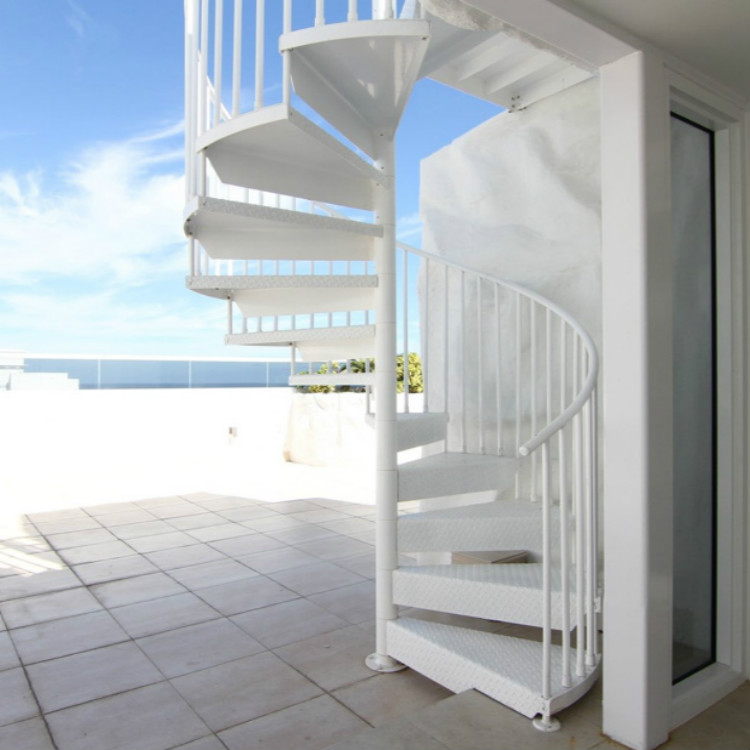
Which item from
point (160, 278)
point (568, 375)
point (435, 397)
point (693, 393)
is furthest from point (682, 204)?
point (160, 278)

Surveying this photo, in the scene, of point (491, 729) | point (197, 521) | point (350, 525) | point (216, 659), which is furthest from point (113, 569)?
point (491, 729)

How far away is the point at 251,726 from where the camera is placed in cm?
200

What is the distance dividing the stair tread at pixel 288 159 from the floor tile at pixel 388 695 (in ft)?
6.19

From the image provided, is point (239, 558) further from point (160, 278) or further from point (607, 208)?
point (160, 278)

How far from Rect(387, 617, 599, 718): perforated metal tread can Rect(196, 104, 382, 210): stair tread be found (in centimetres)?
174

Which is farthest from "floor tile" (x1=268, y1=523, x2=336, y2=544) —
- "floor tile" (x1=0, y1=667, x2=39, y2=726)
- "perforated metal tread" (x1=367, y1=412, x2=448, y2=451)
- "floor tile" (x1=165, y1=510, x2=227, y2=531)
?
"floor tile" (x1=0, y1=667, x2=39, y2=726)

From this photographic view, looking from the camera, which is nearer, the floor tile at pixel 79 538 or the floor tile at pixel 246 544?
the floor tile at pixel 246 544

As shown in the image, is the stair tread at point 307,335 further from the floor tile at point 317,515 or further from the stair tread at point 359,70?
the floor tile at point 317,515

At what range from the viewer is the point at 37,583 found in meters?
3.37

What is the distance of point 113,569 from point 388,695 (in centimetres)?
209

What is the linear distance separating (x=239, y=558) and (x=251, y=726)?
6.16ft

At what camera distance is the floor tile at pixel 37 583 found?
323 cm

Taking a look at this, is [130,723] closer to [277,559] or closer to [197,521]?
[277,559]

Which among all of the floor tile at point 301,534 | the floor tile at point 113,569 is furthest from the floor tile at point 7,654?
the floor tile at point 301,534
